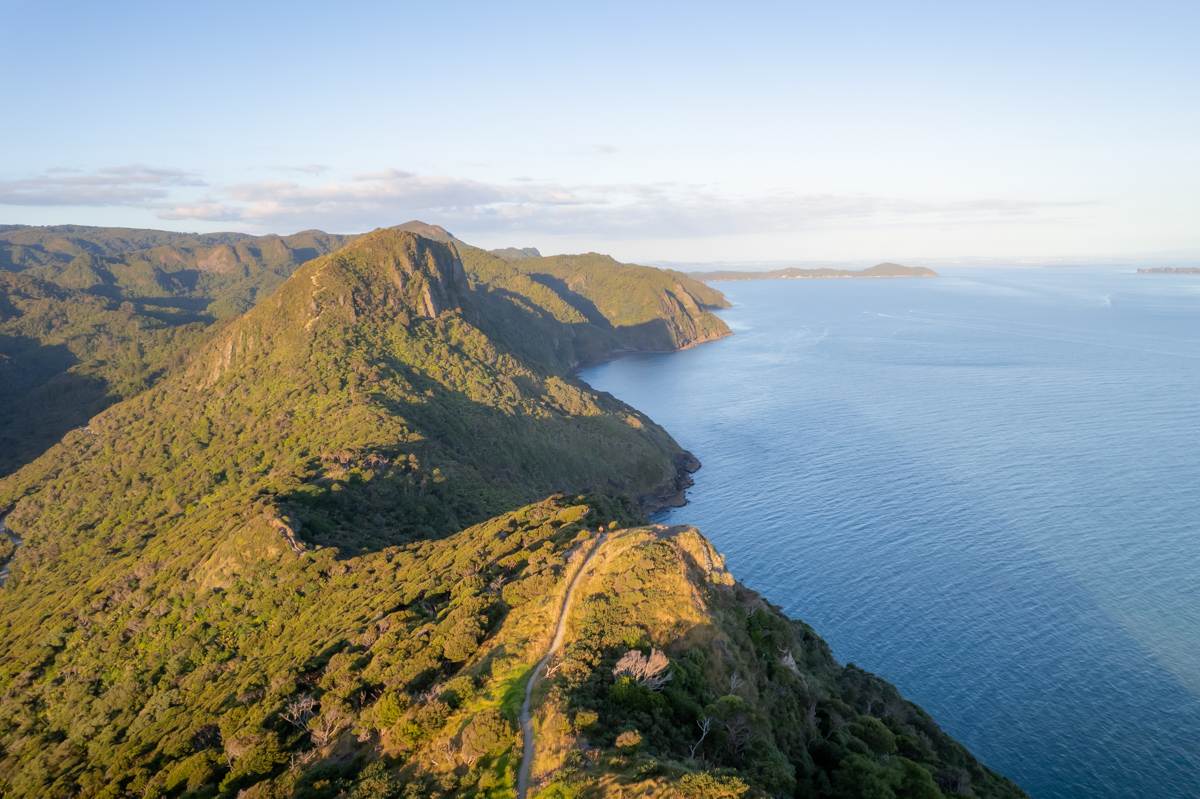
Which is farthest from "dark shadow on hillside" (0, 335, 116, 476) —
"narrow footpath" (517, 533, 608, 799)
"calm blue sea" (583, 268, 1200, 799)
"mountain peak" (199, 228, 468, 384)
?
"narrow footpath" (517, 533, 608, 799)

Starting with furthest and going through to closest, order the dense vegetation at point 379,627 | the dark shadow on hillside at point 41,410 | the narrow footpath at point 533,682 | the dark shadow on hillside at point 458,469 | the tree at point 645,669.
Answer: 1. the dark shadow on hillside at point 41,410
2. the dark shadow on hillside at point 458,469
3. the tree at point 645,669
4. the dense vegetation at point 379,627
5. the narrow footpath at point 533,682

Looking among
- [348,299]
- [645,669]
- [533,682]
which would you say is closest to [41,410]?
[348,299]

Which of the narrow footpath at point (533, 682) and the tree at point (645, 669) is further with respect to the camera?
the tree at point (645, 669)

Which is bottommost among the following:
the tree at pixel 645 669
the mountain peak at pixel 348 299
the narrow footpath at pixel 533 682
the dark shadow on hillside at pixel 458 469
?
the dark shadow on hillside at pixel 458 469

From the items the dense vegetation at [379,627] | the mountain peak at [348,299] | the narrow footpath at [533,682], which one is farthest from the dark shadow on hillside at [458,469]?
the narrow footpath at [533,682]

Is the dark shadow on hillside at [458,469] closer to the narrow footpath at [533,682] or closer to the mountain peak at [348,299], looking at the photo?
the mountain peak at [348,299]

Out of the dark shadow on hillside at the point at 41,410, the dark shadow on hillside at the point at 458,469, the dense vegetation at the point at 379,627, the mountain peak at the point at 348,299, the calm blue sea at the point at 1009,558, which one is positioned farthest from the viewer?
the dark shadow on hillside at the point at 41,410

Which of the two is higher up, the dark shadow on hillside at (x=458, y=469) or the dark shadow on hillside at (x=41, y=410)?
the dark shadow on hillside at (x=458, y=469)
